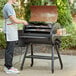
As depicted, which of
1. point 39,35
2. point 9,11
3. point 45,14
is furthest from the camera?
point 45,14

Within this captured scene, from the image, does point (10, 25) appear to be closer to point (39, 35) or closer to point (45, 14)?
point (39, 35)

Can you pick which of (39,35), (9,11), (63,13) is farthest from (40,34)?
(63,13)

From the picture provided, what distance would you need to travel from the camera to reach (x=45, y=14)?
8.97 meters

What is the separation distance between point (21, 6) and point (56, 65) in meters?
5.27

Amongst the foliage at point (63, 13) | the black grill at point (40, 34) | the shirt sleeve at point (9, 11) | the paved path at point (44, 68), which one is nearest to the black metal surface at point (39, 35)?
the black grill at point (40, 34)

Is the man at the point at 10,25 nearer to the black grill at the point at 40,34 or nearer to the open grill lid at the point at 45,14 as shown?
the black grill at the point at 40,34

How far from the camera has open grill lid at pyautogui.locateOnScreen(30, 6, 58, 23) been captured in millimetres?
8867

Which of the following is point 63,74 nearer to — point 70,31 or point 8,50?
point 8,50

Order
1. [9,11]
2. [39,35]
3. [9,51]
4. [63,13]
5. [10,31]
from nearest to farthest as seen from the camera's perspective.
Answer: [9,11] < [10,31] < [9,51] < [39,35] < [63,13]

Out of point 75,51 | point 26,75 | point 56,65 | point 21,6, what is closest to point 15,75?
point 26,75

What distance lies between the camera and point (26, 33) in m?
8.55

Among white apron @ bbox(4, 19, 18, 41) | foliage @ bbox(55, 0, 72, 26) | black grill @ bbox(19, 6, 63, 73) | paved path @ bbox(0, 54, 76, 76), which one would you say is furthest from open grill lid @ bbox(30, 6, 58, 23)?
foliage @ bbox(55, 0, 72, 26)

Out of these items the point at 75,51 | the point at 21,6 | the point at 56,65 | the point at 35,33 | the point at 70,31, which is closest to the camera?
the point at 35,33

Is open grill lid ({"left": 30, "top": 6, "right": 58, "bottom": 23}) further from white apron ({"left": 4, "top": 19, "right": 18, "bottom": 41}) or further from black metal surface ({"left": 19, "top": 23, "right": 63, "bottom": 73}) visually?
white apron ({"left": 4, "top": 19, "right": 18, "bottom": 41})
